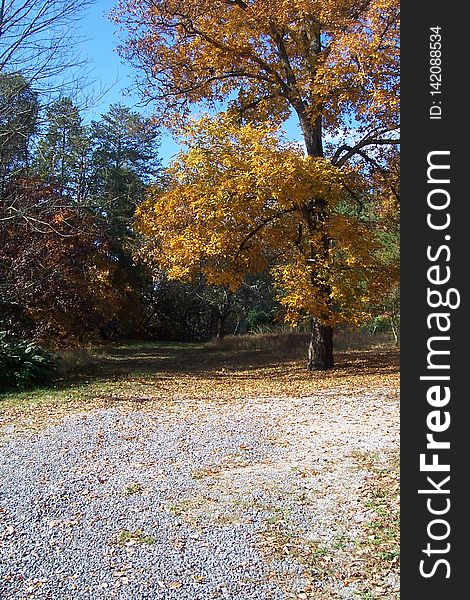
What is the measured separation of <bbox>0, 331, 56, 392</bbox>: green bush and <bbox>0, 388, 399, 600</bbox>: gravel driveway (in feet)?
12.1

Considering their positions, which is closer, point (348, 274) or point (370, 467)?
point (370, 467)

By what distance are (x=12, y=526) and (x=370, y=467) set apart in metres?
3.15

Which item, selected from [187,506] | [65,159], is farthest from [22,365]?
[65,159]

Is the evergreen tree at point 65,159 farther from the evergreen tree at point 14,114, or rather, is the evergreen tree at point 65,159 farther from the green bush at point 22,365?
the green bush at point 22,365

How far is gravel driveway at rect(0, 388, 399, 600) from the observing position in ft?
13.0

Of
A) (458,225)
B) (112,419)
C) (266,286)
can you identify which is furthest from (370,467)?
(266,286)

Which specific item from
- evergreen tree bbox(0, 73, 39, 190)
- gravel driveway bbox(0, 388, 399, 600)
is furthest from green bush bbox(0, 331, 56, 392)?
gravel driveway bbox(0, 388, 399, 600)

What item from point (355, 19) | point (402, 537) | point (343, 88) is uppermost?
point (355, 19)

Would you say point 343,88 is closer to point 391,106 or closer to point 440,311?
point 391,106

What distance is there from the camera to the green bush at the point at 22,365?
11.7m

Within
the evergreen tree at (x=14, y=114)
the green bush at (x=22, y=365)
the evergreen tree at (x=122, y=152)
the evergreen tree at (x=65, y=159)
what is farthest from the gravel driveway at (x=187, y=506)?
the evergreen tree at (x=122, y=152)

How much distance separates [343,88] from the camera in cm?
1158

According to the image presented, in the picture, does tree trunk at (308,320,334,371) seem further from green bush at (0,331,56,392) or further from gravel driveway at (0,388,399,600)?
green bush at (0,331,56,392)

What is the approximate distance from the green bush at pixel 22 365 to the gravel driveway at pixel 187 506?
145 inches
